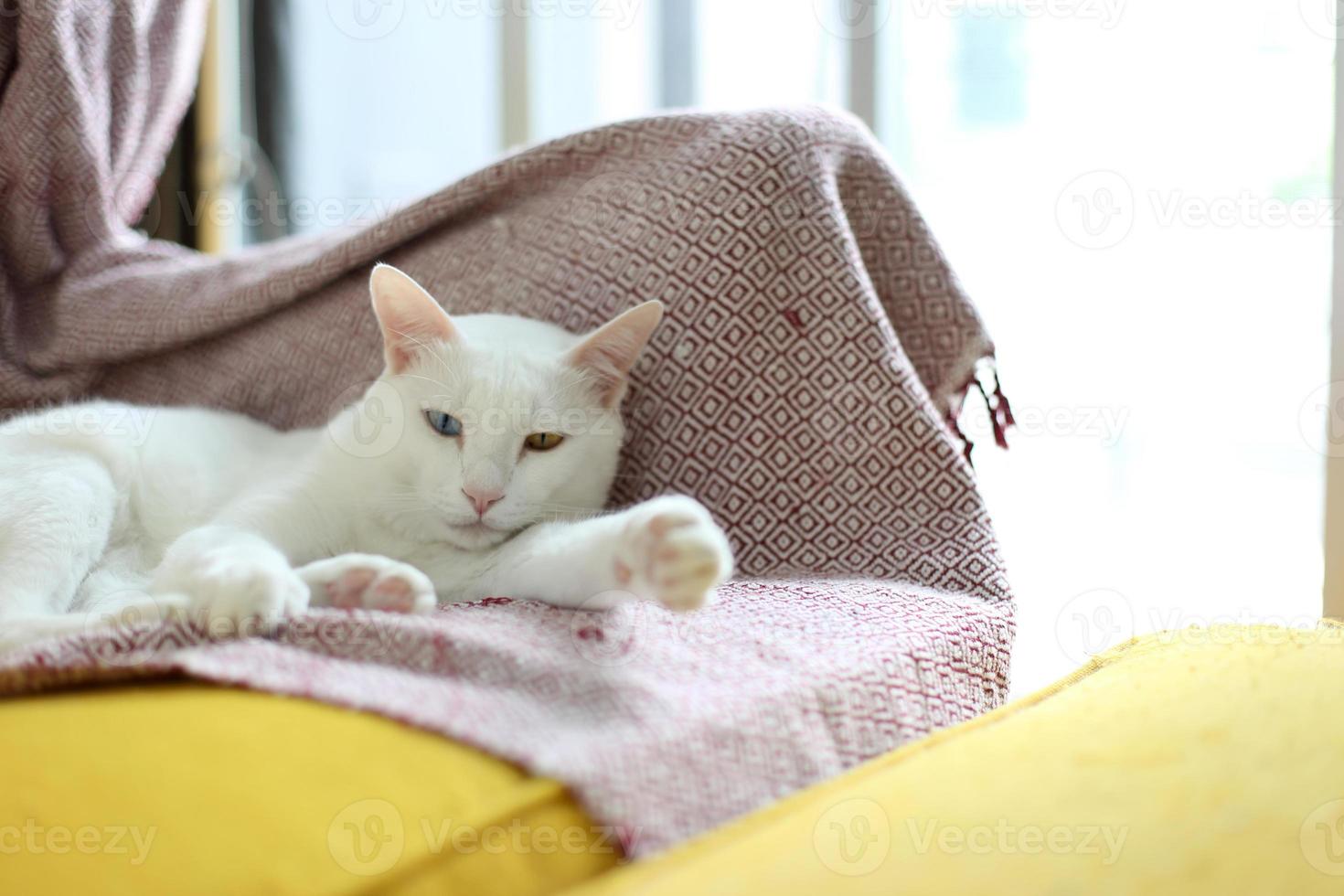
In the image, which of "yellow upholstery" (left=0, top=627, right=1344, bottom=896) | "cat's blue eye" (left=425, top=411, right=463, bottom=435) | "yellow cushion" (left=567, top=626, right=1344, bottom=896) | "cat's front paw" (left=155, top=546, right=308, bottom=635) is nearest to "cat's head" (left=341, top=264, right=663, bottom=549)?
"cat's blue eye" (left=425, top=411, right=463, bottom=435)

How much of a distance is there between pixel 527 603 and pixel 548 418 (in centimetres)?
22

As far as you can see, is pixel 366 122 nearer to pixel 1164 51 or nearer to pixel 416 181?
pixel 416 181

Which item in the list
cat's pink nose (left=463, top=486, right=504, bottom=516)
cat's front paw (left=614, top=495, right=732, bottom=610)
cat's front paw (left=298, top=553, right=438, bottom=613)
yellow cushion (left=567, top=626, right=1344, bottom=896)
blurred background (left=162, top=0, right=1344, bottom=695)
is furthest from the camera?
blurred background (left=162, top=0, right=1344, bottom=695)

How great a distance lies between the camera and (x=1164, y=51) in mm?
1781

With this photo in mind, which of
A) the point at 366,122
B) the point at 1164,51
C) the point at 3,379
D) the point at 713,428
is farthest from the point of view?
the point at 366,122

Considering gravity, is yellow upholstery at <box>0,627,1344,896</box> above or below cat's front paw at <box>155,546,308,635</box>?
below

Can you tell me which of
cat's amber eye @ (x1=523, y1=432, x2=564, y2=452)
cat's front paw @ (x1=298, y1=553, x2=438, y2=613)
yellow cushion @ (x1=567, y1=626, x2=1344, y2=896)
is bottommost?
yellow cushion @ (x1=567, y1=626, x2=1344, y2=896)

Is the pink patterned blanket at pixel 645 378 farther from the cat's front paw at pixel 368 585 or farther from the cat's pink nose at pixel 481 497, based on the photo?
the cat's pink nose at pixel 481 497

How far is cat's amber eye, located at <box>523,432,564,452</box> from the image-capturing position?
117 centimetres

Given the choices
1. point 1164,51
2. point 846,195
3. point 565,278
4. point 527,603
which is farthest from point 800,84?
point 527,603

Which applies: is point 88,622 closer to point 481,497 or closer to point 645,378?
point 481,497

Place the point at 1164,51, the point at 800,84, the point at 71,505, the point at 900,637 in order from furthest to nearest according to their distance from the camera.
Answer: the point at 800,84 < the point at 1164,51 < the point at 71,505 < the point at 900,637

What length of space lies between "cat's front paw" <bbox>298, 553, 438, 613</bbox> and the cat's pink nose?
5.9 inches

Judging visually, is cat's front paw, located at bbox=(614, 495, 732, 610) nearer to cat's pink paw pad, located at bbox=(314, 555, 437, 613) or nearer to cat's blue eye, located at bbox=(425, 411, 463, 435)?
cat's pink paw pad, located at bbox=(314, 555, 437, 613)
